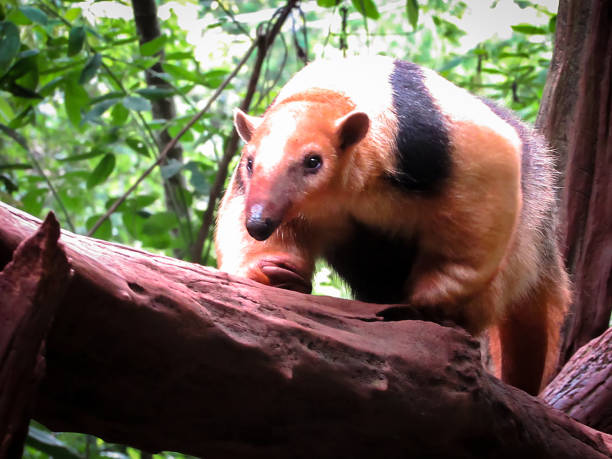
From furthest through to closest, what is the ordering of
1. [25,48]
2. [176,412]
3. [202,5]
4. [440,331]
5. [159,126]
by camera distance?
[202,5] → [159,126] → [25,48] → [440,331] → [176,412]

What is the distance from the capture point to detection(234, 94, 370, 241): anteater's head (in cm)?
241

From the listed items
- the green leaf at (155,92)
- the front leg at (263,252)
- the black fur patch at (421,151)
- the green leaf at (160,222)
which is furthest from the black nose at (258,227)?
the green leaf at (160,222)

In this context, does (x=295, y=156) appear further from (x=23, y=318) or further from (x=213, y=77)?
(x=213, y=77)

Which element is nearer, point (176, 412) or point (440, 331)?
point (176, 412)

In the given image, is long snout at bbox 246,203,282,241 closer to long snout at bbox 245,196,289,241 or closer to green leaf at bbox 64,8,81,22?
long snout at bbox 245,196,289,241

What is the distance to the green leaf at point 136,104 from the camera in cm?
407

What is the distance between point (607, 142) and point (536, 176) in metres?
0.55

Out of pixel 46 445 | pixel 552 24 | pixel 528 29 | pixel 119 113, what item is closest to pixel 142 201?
pixel 119 113

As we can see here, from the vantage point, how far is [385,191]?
271cm

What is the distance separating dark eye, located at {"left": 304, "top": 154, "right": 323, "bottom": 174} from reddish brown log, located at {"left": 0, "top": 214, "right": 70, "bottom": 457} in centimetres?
127

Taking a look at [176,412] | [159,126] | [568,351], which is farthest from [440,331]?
[159,126]

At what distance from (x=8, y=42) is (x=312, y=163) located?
79.1 inches

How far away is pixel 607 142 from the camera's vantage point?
3645 mm

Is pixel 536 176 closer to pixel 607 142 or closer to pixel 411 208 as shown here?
pixel 607 142
